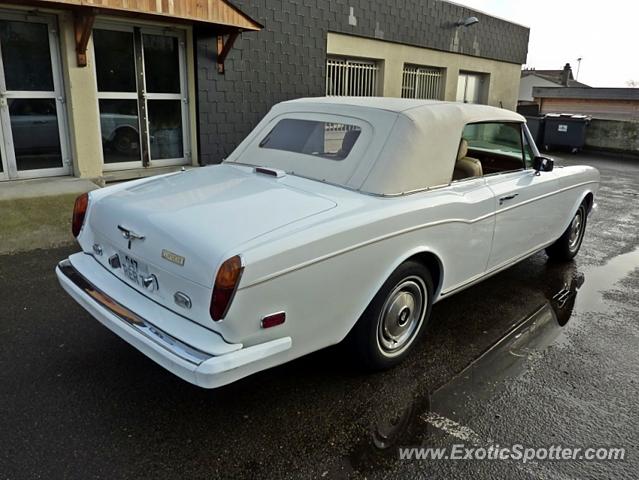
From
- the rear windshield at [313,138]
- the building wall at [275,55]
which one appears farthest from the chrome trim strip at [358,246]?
the building wall at [275,55]

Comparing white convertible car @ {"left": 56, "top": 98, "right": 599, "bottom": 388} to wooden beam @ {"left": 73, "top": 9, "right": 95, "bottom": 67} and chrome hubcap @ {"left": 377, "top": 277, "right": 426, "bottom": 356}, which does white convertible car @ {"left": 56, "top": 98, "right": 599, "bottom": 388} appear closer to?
chrome hubcap @ {"left": 377, "top": 277, "right": 426, "bottom": 356}

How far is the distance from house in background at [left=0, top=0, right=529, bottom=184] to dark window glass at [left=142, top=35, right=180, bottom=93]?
17 millimetres

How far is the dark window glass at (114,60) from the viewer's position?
809 centimetres

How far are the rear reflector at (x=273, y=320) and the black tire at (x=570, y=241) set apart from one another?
12.8ft

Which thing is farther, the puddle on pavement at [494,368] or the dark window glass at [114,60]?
the dark window glass at [114,60]

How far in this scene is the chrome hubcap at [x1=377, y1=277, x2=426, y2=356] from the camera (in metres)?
3.16

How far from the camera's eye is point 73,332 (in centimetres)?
368

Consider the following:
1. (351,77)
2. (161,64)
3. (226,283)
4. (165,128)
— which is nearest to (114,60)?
(161,64)

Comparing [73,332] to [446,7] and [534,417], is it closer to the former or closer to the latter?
[534,417]

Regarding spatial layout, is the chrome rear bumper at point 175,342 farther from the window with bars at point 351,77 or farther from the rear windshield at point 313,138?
the window with bars at point 351,77

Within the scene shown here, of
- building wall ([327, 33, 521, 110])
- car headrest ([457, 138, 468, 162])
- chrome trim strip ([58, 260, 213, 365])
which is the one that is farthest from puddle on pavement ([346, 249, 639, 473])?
building wall ([327, 33, 521, 110])

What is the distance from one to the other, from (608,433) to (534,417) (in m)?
0.37

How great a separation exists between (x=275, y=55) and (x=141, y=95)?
282cm

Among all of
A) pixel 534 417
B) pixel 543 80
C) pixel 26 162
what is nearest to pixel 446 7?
pixel 26 162
